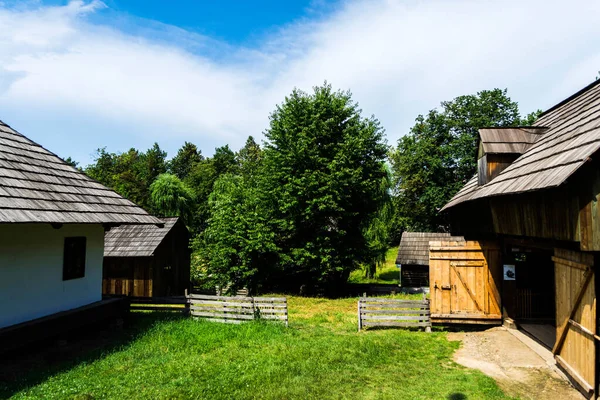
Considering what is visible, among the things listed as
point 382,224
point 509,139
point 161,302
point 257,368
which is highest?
point 509,139

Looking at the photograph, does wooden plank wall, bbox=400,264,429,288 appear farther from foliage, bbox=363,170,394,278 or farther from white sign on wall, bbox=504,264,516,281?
white sign on wall, bbox=504,264,516,281

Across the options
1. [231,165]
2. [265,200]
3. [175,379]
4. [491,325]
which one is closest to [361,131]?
[265,200]

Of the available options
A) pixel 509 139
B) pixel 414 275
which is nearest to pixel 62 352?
pixel 509 139

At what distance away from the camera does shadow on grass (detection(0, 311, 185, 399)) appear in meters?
7.14

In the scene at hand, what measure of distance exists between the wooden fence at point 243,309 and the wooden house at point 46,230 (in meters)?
3.36

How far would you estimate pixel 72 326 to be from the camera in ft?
30.6

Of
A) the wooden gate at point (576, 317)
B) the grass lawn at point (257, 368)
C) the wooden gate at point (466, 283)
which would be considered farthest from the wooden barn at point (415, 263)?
the wooden gate at point (576, 317)

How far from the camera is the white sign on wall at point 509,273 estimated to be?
10834mm

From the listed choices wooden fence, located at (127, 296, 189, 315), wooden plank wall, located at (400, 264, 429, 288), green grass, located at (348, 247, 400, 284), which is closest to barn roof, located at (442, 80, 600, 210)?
wooden fence, located at (127, 296, 189, 315)

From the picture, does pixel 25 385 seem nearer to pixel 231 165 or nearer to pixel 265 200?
pixel 265 200

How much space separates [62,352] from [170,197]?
27287 millimetres

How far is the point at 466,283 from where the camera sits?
11.1m

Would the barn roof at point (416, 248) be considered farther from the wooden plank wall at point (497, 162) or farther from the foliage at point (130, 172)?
the foliage at point (130, 172)

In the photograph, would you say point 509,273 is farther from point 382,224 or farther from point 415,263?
point 382,224
